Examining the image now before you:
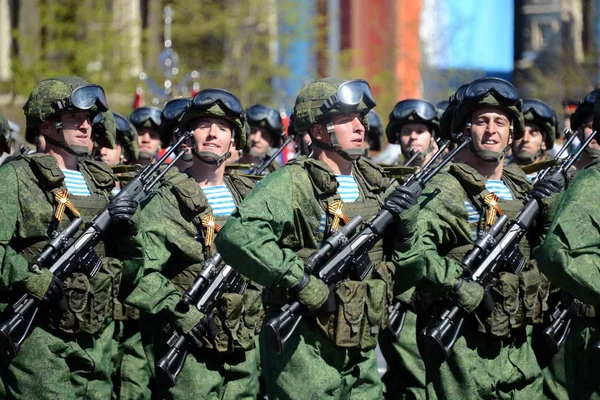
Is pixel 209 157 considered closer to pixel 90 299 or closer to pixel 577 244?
pixel 90 299

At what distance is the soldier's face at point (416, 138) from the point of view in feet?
38.1

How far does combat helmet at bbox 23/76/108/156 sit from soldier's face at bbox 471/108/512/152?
2.24 metres

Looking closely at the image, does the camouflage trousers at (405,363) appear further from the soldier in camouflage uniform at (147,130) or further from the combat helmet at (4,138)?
the soldier in camouflage uniform at (147,130)

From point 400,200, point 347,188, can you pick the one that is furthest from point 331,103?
point 400,200

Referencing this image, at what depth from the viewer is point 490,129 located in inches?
337

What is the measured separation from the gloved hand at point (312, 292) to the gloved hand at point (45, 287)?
1621 mm

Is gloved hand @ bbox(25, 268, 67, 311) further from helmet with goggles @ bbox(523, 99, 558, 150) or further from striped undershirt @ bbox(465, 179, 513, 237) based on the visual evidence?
helmet with goggles @ bbox(523, 99, 558, 150)

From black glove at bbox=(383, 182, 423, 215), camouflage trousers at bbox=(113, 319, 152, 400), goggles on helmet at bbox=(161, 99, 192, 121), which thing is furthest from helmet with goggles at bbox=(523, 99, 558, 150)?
black glove at bbox=(383, 182, 423, 215)

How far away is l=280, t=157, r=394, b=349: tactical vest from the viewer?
7.20m

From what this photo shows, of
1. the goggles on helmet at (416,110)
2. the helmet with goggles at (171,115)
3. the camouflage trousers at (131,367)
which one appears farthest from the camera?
the goggles on helmet at (416,110)

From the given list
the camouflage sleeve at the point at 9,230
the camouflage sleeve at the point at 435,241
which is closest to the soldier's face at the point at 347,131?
the camouflage sleeve at the point at 435,241

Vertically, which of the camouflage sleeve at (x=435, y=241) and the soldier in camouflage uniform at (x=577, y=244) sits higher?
the soldier in camouflage uniform at (x=577, y=244)

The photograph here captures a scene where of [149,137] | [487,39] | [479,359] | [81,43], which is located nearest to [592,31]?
[487,39]

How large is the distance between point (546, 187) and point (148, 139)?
17.3 feet
